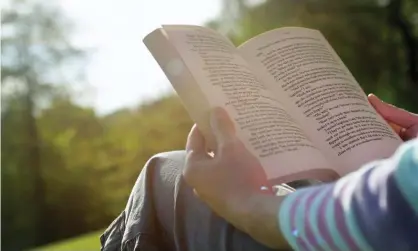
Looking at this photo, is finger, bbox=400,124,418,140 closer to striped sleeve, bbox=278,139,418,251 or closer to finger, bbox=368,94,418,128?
finger, bbox=368,94,418,128

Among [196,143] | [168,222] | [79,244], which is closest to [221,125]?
[196,143]

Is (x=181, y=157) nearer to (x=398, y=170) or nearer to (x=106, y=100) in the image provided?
(x=398, y=170)

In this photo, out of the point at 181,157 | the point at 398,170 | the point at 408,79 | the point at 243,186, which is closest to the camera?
the point at 398,170

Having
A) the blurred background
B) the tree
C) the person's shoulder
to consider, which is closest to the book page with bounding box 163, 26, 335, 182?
the person's shoulder

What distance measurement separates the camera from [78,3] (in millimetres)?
2195

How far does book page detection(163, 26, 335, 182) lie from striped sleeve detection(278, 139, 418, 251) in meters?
0.14

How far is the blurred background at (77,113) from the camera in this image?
2102 millimetres

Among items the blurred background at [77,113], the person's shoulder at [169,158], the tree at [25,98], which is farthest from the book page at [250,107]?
the tree at [25,98]

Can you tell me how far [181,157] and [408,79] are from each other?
208cm

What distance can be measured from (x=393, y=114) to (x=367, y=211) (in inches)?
16.5

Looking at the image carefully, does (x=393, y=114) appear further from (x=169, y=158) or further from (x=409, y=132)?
(x=169, y=158)

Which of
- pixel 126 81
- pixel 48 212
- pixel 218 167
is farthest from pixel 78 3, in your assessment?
pixel 218 167

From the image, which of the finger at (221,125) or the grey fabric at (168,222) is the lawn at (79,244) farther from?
the finger at (221,125)

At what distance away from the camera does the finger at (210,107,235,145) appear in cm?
52
